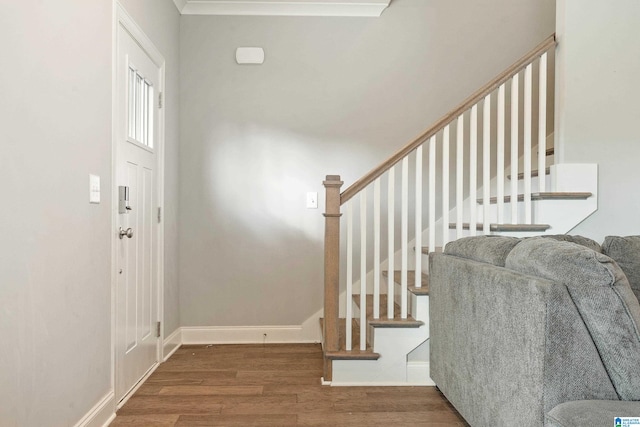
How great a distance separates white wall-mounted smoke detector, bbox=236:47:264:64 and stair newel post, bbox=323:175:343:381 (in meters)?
1.49

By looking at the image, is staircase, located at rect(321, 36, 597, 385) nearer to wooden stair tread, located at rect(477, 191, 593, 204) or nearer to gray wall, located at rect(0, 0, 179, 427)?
wooden stair tread, located at rect(477, 191, 593, 204)

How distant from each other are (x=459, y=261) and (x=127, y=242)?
1729mm

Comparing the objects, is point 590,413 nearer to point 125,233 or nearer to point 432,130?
point 432,130

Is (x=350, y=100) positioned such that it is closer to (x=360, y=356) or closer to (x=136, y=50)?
(x=136, y=50)

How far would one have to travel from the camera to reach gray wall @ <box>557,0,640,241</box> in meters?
2.98

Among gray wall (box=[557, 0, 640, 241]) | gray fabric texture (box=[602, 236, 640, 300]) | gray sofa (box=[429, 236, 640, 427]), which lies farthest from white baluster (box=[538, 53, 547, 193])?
gray sofa (box=[429, 236, 640, 427])

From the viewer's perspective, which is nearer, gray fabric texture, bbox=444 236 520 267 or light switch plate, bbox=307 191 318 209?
gray fabric texture, bbox=444 236 520 267

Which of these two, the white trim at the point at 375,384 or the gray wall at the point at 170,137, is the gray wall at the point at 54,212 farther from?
the white trim at the point at 375,384

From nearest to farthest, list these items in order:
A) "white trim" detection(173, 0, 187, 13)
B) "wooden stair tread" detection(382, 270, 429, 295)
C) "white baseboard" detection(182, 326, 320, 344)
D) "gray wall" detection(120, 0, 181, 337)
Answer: "wooden stair tread" detection(382, 270, 429, 295), "gray wall" detection(120, 0, 181, 337), "white trim" detection(173, 0, 187, 13), "white baseboard" detection(182, 326, 320, 344)

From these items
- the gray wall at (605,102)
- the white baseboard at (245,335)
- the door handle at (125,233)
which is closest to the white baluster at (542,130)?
the gray wall at (605,102)

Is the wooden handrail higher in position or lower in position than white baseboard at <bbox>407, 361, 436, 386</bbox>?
higher

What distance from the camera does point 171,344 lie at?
11.7ft

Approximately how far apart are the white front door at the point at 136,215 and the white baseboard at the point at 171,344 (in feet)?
0.50

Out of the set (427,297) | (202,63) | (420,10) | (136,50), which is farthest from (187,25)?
(427,297)
